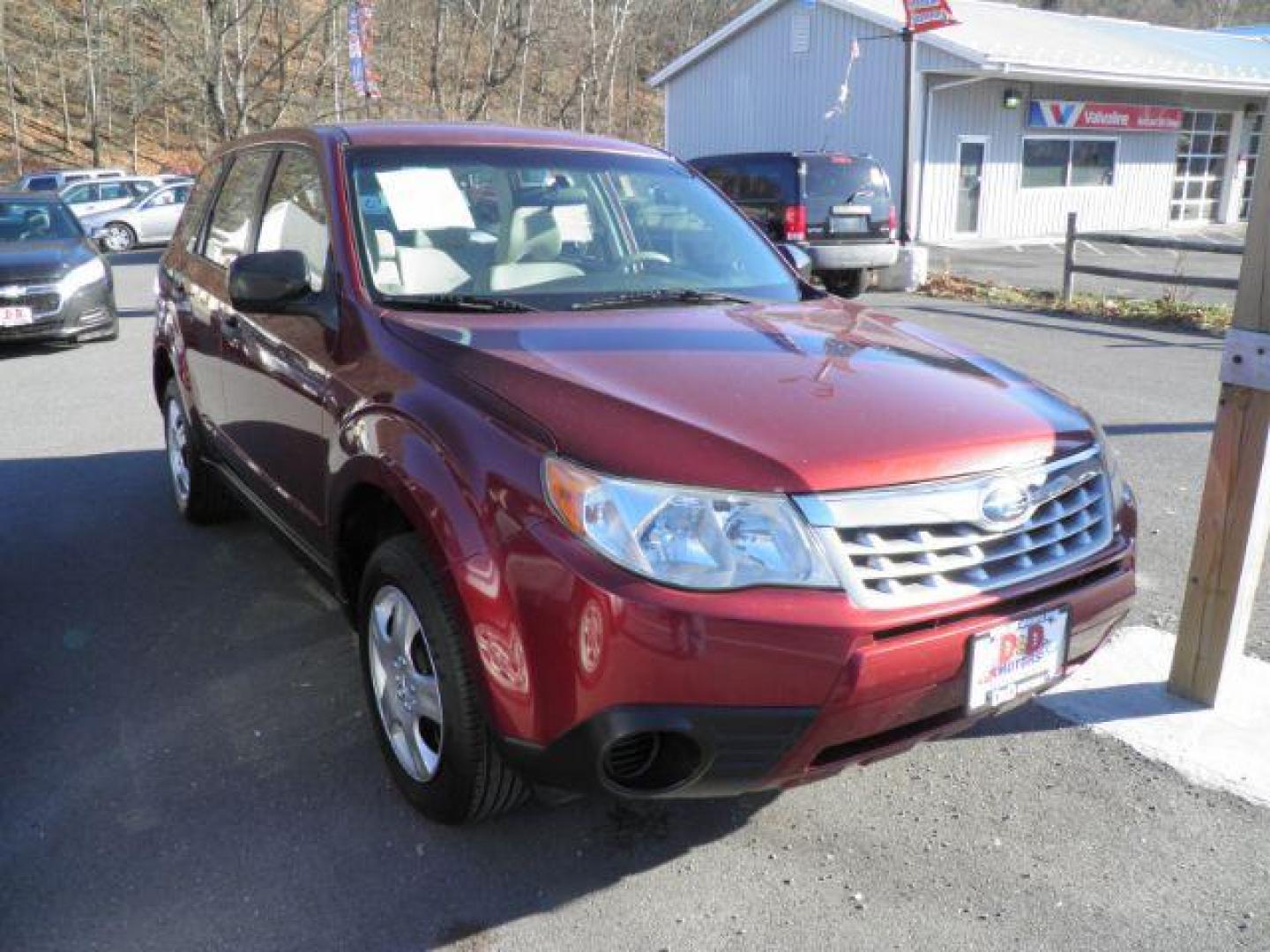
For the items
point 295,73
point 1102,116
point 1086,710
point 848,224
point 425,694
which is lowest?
point 1086,710

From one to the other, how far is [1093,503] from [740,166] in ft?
39.6

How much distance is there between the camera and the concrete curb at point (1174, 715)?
10.2 ft

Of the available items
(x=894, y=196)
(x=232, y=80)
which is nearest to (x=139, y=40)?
(x=232, y=80)

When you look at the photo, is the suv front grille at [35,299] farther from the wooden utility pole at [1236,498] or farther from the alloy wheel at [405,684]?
the wooden utility pole at [1236,498]

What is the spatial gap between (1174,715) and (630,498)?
221cm

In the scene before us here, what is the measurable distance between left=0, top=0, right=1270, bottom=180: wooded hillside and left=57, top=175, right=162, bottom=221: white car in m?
6.72

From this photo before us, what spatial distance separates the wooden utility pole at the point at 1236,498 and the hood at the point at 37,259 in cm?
1018

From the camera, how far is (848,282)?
14.3 meters

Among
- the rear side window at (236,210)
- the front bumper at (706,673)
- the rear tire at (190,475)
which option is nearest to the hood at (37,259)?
the rear tire at (190,475)

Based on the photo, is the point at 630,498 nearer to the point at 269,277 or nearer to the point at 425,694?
the point at 425,694

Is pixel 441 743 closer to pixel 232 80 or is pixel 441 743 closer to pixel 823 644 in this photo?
pixel 823 644

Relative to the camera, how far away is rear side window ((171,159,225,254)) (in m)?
4.81

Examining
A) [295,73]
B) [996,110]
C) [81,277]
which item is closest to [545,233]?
[81,277]

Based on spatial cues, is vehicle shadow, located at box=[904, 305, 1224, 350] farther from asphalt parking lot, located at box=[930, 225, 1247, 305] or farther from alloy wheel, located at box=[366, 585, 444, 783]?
alloy wheel, located at box=[366, 585, 444, 783]
